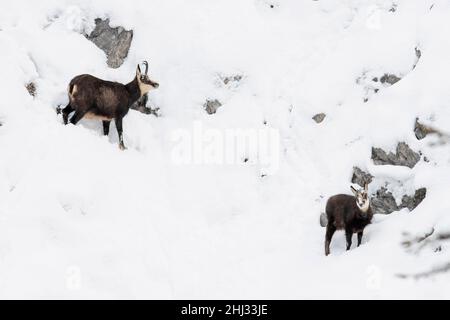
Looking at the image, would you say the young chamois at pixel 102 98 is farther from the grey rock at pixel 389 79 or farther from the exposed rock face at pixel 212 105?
the grey rock at pixel 389 79

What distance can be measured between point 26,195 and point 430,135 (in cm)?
946

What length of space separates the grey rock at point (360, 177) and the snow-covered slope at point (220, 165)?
0.20 metres

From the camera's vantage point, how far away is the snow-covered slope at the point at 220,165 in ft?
38.3

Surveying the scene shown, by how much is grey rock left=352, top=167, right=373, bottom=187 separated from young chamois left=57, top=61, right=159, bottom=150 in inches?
241

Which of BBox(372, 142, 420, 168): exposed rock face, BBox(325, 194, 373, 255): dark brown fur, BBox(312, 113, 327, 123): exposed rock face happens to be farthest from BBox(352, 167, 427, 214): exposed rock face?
BBox(312, 113, 327, 123): exposed rock face

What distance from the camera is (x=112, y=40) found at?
697 inches

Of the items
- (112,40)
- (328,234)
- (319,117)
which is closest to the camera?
(328,234)

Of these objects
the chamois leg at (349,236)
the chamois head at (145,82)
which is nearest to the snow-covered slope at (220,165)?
the chamois leg at (349,236)

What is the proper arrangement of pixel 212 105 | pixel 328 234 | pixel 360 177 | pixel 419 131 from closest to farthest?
1. pixel 328 234
2. pixel 419 131
3. pixel 360 177
4. pixel 212 105

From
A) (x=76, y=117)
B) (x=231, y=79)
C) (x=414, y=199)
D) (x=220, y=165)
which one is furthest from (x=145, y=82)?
(x=414, y=199)

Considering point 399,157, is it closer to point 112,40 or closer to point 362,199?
point 362,199

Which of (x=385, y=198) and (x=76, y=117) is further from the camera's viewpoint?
(x=76, y=117)

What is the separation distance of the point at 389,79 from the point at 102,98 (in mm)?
7906

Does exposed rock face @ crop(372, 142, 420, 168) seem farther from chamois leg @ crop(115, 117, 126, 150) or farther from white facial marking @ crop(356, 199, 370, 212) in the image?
chamois leg @ crop(115, 117, 126, 150)
